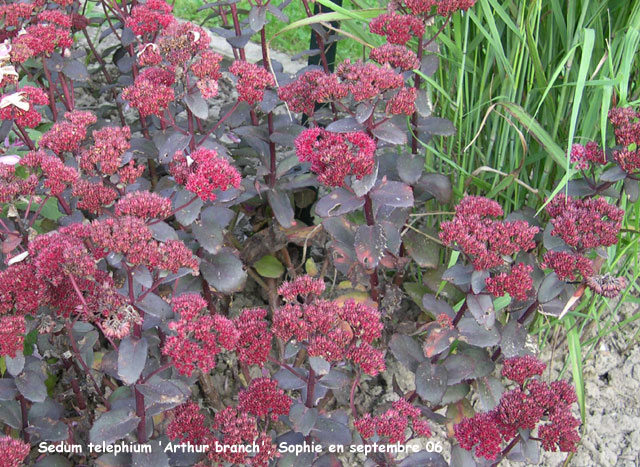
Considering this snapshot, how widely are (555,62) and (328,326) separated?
56.6 inches

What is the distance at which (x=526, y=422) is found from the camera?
62.9 inches

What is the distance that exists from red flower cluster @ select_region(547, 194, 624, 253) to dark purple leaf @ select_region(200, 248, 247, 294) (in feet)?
2.97

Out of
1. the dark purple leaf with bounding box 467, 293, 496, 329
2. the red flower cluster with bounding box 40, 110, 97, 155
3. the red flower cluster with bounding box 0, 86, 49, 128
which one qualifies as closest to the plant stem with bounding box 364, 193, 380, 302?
the dark purple leaf with bounding box 467, 293, 496, 329

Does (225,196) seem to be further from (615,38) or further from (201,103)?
(615,38)

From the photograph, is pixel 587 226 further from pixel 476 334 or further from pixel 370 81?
pixel 370 81

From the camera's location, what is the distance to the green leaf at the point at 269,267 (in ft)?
7.92

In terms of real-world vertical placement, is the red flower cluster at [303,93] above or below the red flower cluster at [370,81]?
below

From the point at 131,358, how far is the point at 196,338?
0.65 ft

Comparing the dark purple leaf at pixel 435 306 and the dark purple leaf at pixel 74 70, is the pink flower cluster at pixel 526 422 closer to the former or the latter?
the dark purple leaf at pixel 435 306

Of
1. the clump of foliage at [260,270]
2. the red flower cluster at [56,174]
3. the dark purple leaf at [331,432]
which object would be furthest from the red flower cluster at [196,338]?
the red flower cluster at [56,174]

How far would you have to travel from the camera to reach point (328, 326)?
155 centimetres

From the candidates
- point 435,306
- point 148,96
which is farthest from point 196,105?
point 435,306

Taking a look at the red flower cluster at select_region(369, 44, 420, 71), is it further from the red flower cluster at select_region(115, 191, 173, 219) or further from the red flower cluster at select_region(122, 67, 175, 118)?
the red flower cluster at select_region(115, 191, 173, 219)

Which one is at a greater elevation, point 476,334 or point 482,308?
point 482,308
